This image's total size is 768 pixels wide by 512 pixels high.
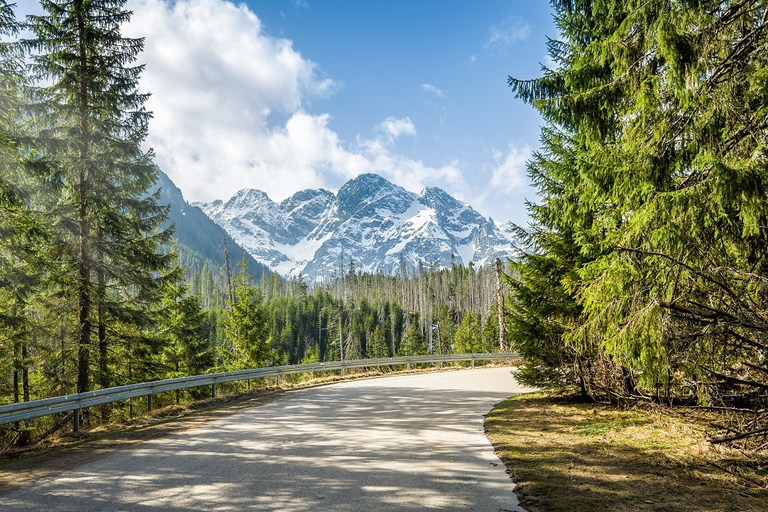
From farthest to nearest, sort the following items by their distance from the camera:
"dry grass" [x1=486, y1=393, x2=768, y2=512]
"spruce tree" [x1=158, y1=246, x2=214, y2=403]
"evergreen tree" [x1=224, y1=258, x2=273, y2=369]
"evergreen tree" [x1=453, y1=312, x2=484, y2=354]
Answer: "evergreen tree" [x1=453, y1=312, x2=484, y2=354]
"evergreen tree" [x1=224, y1=258, x2=273, y2=369]
"spruce tree" [x1=158, y1=246, x2=214, y2=403]
"dry grass" [x1=486, y1=393, x2=768, y2=512]

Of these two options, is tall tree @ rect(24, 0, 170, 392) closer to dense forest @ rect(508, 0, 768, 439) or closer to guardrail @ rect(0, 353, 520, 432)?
guardrail @ rect(0, 353, 520, 432)

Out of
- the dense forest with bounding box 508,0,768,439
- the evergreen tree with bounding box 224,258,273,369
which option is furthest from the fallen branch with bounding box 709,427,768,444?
the evergreen tree with bounding box 224,258,273,369

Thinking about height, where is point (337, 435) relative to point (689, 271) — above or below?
below

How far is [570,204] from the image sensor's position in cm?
977

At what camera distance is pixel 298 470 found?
5941 mm

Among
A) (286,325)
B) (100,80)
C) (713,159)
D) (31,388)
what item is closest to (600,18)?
(713,159)

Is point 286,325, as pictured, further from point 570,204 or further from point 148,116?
point 570,204

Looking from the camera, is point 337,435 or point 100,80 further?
point 100,80

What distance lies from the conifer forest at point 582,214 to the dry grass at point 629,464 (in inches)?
26.2

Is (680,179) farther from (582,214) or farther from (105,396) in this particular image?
(105,396)

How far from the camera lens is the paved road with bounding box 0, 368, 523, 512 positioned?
15.8ft

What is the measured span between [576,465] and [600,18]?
8532 mm

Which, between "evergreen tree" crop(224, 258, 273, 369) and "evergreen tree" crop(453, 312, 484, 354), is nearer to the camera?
"evergreen tree" crop(224, 258, 273, 369)

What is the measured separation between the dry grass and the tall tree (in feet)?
39.7
